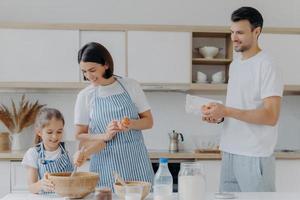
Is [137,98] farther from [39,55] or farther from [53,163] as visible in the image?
[39,55]

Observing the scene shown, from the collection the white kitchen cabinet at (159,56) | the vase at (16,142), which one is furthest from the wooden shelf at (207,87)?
the vase at (16,142)

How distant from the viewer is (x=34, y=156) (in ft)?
7.16

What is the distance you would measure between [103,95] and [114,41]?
1.64 m

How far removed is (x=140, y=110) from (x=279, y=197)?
0.81 m

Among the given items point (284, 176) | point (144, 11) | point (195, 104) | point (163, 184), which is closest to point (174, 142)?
point (284, 176)

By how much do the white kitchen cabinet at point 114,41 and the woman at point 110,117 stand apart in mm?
1517

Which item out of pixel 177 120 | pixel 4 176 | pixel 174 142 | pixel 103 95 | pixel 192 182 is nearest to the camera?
pixel 192 182

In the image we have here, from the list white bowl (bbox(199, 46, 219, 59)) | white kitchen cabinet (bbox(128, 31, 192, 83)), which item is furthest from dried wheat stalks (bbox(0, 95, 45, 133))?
white bowl (bbox(199, 46, 219, 59))

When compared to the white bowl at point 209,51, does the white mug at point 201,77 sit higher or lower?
lower

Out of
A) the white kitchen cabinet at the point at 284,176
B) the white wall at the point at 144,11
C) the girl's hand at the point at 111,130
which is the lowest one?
the white kitchen cabinet at the point at 284,176

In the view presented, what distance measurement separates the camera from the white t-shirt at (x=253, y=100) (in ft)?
6.98

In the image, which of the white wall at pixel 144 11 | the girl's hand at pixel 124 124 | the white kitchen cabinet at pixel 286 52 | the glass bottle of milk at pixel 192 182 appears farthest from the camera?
the white wall at pixel 144 11

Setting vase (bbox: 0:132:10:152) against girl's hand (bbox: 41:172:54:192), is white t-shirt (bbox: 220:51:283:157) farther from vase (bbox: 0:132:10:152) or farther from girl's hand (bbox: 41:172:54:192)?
vase (bbox: 0:132:10:152)

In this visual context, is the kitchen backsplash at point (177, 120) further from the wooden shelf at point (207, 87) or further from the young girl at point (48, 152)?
the young girl at point (48, 152)
